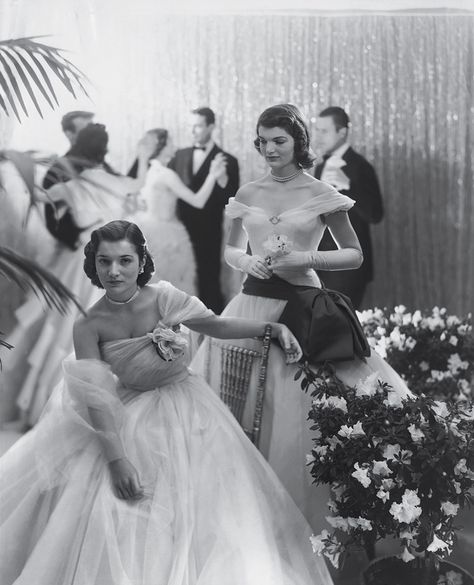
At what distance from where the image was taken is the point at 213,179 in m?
2.71

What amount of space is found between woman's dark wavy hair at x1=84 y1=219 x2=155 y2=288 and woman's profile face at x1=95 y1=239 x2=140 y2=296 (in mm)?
15

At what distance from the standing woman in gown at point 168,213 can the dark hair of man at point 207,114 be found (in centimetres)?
14

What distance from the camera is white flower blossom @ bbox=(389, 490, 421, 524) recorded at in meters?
1.73

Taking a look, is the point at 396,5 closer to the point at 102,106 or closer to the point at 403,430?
the point at 102,106

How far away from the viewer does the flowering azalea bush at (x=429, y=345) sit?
8.79 ft

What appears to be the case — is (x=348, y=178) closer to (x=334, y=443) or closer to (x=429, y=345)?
(x=429, y=345)

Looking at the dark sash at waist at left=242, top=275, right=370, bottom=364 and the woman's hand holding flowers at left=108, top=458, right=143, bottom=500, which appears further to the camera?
the dark sash at waist at left=242, top=275, right=370, bottom=364

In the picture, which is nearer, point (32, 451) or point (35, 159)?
point (32, 451)

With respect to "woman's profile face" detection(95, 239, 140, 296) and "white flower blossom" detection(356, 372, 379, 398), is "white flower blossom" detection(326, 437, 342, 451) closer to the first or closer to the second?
"white flower blossom" detection(356, 372, 379, 398)

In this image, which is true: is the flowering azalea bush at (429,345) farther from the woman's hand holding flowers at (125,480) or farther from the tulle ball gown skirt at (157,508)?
the woman's hand holding flowers at (125,480)

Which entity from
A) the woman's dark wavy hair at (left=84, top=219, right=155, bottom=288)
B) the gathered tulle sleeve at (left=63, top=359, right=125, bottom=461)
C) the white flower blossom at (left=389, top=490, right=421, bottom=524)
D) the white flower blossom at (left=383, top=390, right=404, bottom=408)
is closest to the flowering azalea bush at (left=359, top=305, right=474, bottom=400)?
the white flower blossom at (left=383, top=390, right=404, bottom=408)

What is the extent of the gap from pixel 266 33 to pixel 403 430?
1.65 metres


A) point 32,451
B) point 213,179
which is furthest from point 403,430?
point 213,179

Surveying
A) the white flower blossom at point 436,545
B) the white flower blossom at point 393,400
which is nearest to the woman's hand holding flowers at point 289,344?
the white flower blossom at point 393,400
